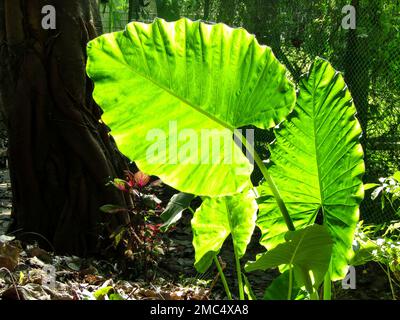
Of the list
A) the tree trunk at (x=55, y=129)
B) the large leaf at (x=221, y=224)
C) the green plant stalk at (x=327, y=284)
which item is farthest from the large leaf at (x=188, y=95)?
the tree trunk at (x=55, y=129)

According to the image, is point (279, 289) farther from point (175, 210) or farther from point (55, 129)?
point (55, 129)

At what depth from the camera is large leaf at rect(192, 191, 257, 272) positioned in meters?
2.53

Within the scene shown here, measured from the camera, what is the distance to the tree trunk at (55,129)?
3.77 m

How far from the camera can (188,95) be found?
218 cm

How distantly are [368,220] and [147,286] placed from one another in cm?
159

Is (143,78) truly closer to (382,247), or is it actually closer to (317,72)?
(317,72)

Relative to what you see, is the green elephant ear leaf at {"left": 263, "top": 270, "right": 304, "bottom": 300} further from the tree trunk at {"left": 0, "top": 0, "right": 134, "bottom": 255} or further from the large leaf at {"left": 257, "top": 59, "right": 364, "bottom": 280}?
the tree trunk at {"left": 0, "top": 0, "right": 134, "bottom": 255}

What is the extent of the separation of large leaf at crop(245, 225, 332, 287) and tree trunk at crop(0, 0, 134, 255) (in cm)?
181

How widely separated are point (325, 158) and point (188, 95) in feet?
1.67

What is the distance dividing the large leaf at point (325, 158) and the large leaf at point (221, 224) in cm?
9

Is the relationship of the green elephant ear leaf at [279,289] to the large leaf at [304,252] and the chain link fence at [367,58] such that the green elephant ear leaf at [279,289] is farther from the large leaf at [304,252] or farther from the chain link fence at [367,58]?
the chain link fence at [367,58]

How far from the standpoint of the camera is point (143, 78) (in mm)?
2156

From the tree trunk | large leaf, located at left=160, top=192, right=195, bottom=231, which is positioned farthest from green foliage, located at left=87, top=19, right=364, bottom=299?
the tree trunk

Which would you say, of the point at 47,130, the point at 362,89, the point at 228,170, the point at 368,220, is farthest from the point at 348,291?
the point at 228,170
